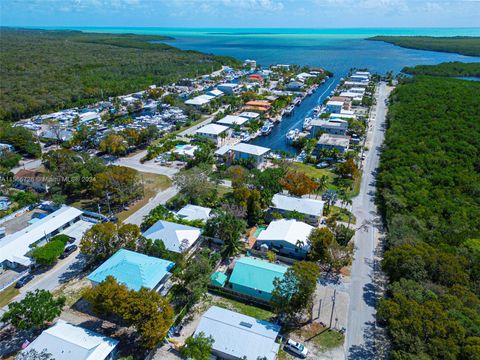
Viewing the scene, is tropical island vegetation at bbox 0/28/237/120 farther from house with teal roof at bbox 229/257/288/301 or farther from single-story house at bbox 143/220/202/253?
house with teal roof at bbox 229/257/288/301

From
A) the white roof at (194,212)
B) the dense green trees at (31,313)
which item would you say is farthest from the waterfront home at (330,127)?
the dense green trees at (31,313)

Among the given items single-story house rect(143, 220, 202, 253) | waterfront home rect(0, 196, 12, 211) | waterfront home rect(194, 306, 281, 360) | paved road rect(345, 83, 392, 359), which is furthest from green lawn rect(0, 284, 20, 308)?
paved road rect(345, 83, 392, 359)

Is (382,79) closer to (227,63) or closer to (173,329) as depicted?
(227,63)

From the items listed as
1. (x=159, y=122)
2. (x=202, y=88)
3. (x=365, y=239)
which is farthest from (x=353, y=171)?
(x=202, y=88)

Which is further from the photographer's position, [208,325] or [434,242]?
[434,242]

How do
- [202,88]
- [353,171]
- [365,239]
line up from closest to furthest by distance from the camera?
[365,239]
[353,171]
[202,88]

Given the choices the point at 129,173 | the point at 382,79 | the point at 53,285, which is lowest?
the point at 53,285

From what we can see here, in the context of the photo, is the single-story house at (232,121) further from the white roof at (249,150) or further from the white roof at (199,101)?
the white roof at (249,150)

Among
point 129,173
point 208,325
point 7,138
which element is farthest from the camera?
point 7,138
